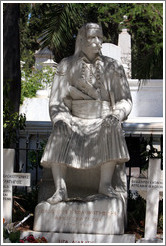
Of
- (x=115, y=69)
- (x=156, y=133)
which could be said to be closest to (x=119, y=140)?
(x=115, y=69)

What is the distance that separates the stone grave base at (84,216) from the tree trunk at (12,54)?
116 inches

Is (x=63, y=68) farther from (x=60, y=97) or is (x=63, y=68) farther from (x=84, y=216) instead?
(x=84, y=216)

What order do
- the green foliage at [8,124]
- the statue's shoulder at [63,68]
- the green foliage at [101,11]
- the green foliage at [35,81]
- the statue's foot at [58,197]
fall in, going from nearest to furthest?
the statue's foot at [58,197] < the statue's shoulder at [63,68] < the green foliage at [8,124] < the green foliage at [101,11] < the green foliage at [35,81]

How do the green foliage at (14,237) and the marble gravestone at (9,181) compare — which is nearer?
the green foliage at (14,237)

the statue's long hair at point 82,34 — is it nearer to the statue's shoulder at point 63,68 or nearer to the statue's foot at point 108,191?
the statue's shoulder at point 63,68

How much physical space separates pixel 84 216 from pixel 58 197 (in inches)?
14.2

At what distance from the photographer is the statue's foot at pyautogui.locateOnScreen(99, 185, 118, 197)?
577 centimetres

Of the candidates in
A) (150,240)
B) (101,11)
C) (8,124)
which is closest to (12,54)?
(8,124)

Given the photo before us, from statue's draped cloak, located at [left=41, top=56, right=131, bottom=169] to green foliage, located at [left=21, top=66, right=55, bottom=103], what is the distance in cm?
716

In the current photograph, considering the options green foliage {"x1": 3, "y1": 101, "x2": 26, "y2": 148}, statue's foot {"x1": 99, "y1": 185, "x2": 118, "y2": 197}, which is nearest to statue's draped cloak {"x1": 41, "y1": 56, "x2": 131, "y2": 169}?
statue's foot {"x1": 99, "y1": 185, "x2": 118, "y2": 197}

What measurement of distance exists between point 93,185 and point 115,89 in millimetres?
1259

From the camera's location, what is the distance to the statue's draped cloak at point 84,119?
5.79 meters

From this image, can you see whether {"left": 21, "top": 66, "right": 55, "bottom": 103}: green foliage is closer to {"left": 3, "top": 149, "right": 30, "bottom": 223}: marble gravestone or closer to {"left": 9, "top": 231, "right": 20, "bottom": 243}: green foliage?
{"left": 3, "top": 149, "right": 30, "bottom": 223}: marble gravestone

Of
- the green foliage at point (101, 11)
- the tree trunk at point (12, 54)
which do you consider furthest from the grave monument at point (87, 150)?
the green foliage at point (101, 11)
